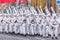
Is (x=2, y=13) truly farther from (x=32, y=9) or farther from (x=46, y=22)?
(x=46, y=22)

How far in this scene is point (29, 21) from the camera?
31.7ft

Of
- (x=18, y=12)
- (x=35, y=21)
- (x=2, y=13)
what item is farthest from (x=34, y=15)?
(x=2, y=13)

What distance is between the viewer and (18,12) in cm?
1019

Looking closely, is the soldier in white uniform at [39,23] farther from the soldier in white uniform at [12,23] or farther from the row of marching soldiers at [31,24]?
the soldier in white uniform at [12,23]

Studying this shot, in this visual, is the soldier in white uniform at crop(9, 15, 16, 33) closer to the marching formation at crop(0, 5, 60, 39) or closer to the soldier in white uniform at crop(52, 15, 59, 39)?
the marching formation at crop(0, 5, 60, 39)

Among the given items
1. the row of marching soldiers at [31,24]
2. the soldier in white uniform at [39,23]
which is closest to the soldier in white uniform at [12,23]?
the row of marching soldiers at [31,24]

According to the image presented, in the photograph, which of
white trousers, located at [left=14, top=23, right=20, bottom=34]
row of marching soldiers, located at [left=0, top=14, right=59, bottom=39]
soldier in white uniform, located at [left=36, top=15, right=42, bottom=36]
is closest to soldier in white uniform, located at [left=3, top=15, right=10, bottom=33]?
row of marching soldiers, located at [left=0, top=14, right=59, bottom=39]

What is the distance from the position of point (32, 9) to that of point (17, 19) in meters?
0.72

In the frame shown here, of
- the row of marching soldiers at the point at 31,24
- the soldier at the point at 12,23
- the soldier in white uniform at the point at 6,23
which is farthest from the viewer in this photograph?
the soldier in white uniform at the point at 6,23

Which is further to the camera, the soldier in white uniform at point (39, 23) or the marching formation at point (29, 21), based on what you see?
the soldier in white uniform at point (39, 23)

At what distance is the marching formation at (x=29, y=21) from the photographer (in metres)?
9.18

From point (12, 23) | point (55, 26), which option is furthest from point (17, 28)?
point (55, 26)

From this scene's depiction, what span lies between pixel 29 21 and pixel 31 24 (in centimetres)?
14

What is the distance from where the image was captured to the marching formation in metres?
9.18
